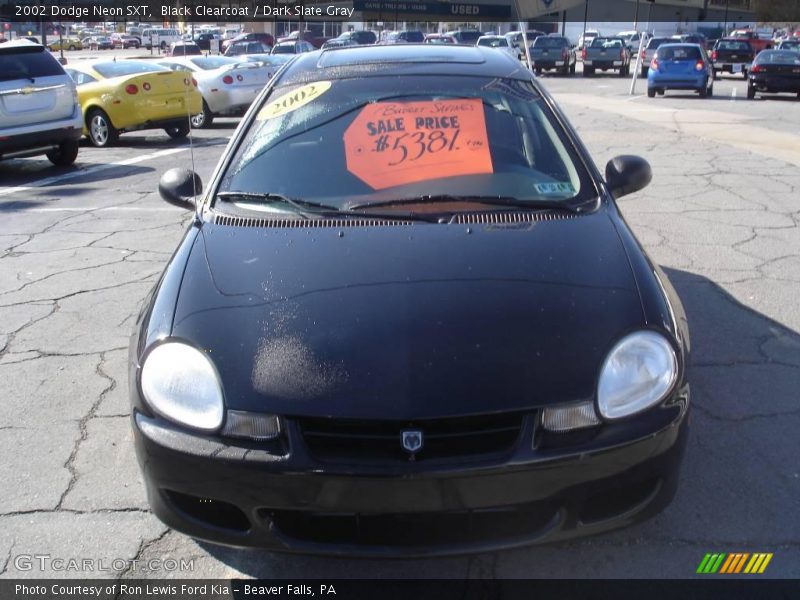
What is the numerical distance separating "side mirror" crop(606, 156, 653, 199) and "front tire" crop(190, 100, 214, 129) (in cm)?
1250

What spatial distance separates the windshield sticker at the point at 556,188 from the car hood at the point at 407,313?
0.27 metres

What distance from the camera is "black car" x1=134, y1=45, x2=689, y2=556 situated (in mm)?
2174

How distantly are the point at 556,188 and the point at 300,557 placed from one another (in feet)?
5.81

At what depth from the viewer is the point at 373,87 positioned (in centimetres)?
370

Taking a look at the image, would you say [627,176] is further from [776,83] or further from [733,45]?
[733,45]

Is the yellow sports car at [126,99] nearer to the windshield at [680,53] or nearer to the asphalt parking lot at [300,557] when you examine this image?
the asphalt parking lot at [300,557]

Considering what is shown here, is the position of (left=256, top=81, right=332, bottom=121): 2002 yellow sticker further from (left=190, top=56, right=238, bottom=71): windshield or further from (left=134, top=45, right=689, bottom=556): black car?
(left=190, top=56, right=238, bottom=71): windshield

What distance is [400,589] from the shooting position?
2.51 meters

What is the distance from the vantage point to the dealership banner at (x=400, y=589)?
2.46 meters

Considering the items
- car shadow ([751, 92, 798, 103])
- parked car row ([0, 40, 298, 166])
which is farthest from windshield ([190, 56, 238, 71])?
car shadow ([751, 92, 798, 103])

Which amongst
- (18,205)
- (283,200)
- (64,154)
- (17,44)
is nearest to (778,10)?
(64,154)

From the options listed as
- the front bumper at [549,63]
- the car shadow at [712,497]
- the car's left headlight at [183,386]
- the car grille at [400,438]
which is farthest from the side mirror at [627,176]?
the front bumper at [549,63]

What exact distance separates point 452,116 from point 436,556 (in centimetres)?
202

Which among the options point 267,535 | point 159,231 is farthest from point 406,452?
point 159,231
